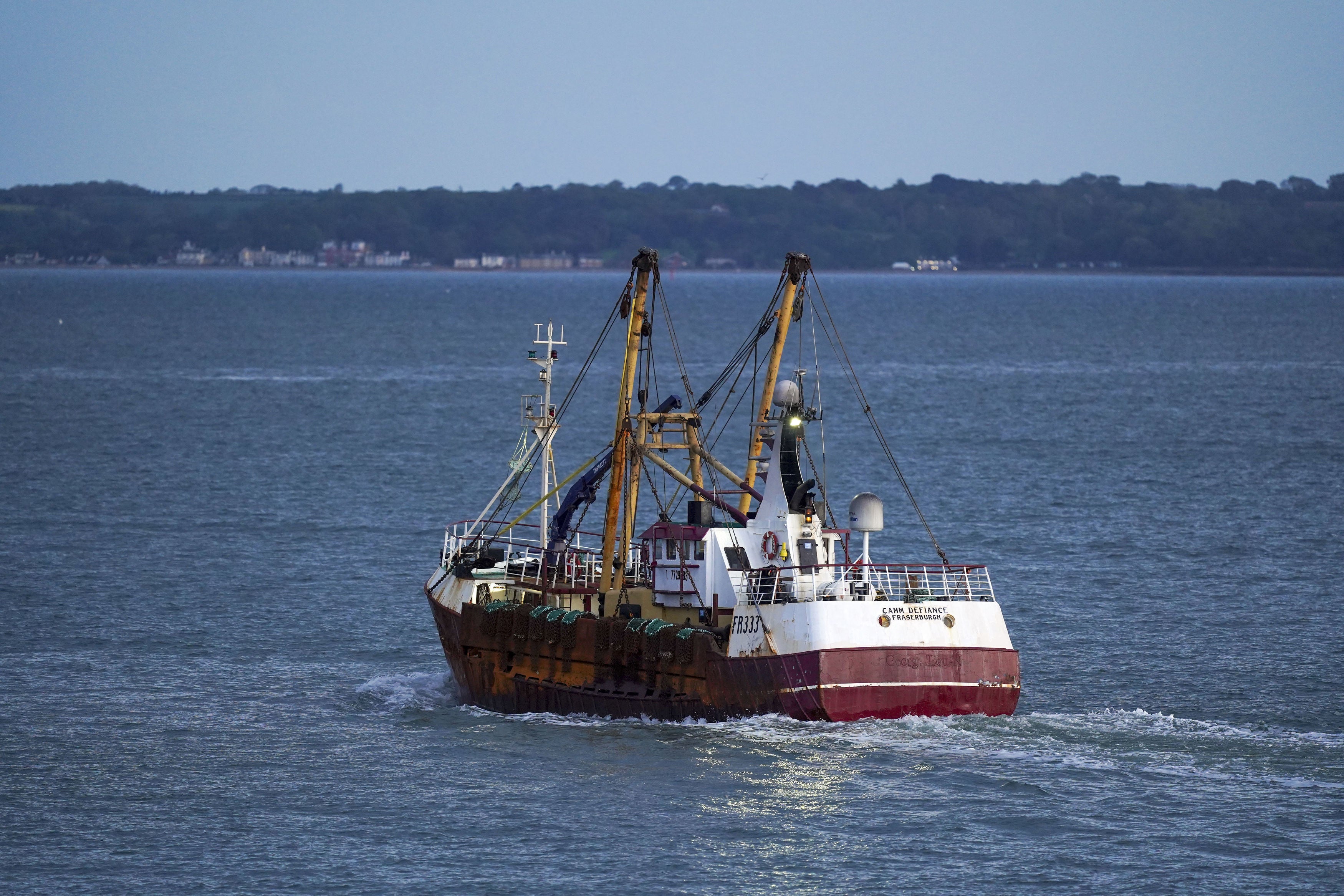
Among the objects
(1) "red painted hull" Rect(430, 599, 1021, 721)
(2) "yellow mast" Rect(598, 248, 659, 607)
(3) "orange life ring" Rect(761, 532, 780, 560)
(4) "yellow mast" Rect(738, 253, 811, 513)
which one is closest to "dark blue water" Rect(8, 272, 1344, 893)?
(1) "red painted hull" Rect(430, 599, 1021, 721)

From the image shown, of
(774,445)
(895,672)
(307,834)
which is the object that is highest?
(774,445)

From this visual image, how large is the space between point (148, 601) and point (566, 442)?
157 feet

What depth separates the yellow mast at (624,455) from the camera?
46.1m

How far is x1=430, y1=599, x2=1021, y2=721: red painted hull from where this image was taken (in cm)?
4084

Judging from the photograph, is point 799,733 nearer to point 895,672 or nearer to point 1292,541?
point 895,672

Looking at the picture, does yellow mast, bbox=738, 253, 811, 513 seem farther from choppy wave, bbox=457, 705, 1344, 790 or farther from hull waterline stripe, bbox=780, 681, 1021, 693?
choppy wave, bbox=457, 705, 1344, 790

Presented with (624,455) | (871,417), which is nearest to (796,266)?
(871,417)

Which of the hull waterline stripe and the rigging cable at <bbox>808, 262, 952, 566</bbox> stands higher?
the rigging cable at <bbox>808, 262, 952, 566</bbox>

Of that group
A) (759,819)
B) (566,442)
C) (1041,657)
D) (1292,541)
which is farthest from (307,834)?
(566,442)

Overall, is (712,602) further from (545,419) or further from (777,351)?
(545,419)

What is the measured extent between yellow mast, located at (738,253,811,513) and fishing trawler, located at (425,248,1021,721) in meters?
0.08

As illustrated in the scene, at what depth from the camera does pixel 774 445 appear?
4438cm

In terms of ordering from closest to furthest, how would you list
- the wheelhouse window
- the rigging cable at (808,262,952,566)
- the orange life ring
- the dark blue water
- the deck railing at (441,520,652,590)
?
the dark blue water < the rigging cable at (808,262,952,566) < the orange life ring < the wheelhouse window < the deck railing at (441,520,652,590)

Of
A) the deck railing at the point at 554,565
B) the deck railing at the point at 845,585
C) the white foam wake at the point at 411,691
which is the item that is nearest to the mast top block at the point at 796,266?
the deck railing at the point at 845,585
